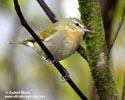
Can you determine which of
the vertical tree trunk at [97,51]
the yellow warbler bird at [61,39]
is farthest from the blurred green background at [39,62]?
the vertical tree trunk at [97,51]

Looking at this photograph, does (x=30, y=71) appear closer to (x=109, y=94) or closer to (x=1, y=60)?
(x=1, y=60)

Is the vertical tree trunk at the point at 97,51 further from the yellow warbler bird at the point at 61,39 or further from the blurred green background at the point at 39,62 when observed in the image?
the blurred green background at the point at 39,62

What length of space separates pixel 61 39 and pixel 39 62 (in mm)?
1529

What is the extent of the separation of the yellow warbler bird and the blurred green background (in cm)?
47

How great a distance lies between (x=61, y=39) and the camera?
3.59m

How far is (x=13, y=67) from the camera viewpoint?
3.99 meters

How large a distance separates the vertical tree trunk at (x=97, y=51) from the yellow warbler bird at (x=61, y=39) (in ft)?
0.44

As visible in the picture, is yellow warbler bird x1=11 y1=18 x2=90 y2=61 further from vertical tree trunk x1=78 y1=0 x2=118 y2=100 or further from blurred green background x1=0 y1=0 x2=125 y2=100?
blurred green background x1=0 y1=0 x2=125 y2=100

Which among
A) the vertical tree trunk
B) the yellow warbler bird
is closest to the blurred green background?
the yellow warbler bird

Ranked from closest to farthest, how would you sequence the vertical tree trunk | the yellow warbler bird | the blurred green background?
the vertical tree trunk
the yellow warbler bird
the blurred green background

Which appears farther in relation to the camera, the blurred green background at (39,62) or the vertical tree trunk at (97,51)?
the blurred green background at (39,62)

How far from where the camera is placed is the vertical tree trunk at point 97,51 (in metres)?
2.99

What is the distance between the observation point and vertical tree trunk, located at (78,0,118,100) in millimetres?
2986

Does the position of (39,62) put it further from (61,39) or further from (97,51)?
(97,51)
